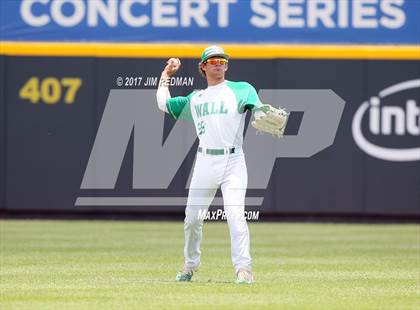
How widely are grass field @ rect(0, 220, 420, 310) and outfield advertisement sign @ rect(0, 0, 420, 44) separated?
10.5 ft

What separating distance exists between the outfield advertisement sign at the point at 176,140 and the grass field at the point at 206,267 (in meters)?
0.62

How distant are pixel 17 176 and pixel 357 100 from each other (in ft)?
19.6

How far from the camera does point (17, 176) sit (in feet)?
68.4

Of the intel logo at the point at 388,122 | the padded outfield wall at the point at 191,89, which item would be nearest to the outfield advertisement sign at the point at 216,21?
the padded outfield wall at the point at 191,89

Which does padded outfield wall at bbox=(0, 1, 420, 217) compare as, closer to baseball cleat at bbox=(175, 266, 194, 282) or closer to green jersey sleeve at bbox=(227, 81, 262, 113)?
baseball cleat at bbox=(175, 266, 194, 282)

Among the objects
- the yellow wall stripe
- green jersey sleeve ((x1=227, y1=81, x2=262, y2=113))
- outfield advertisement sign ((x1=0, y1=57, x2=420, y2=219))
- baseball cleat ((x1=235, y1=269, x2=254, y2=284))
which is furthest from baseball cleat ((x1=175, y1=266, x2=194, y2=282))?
the yellow wall stripe

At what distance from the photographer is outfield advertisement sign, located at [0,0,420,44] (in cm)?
2073

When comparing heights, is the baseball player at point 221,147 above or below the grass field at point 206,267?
above

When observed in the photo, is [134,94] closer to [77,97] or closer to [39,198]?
[77,97]

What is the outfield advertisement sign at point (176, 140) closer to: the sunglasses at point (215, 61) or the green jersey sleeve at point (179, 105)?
the green jersey sleeve at point (179, 105)

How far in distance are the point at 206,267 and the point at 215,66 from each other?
3.01 meters

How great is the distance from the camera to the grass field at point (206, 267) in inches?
363

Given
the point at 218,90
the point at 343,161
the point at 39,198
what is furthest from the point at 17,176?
the point at 218,90

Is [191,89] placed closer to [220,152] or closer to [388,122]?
[388,122]
